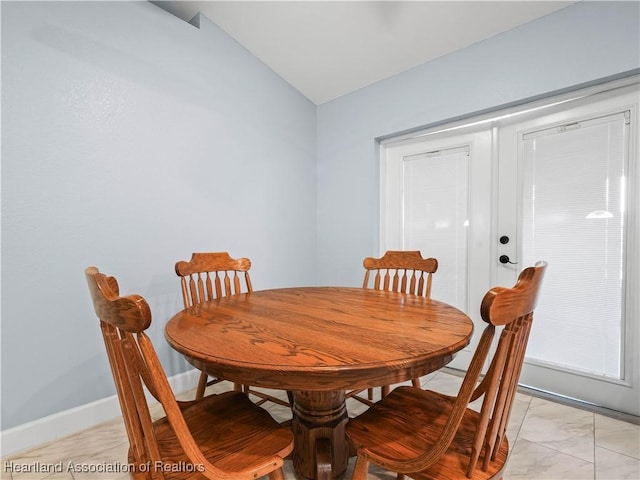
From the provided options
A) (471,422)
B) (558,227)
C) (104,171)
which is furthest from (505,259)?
(104,171)

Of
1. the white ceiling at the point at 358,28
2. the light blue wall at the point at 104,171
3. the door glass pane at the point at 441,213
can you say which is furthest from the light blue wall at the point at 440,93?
the light blue wall at the point at 104,171

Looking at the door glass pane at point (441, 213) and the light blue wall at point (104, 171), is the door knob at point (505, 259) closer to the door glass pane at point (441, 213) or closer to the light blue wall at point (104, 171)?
the door glass pane at point (441, 213)

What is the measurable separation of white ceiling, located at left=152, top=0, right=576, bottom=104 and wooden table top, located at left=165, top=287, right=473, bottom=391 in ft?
6.52

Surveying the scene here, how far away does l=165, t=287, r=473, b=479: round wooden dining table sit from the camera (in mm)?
736

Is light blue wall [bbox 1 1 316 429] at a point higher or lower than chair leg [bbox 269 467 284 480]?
higher

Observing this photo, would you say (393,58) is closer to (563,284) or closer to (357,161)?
(357,161)

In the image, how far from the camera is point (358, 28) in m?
2.25

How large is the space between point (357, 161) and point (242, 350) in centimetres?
245

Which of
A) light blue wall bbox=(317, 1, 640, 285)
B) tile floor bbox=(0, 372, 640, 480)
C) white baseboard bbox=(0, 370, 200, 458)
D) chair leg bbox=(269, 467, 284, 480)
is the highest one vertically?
light blue wall bbox=(317, 1, 640, 285)

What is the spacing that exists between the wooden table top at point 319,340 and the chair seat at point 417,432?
0.24 meters

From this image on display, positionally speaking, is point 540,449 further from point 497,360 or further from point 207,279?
point 207,279

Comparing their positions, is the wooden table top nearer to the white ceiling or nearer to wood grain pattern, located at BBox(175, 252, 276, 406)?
wood grain pattern, located at BBox(175, 252, 276, 406)

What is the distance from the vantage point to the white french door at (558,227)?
71.4 inches

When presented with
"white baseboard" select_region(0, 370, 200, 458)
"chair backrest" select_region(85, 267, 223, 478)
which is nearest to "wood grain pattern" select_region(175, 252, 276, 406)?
"white baseboard" select_region(0, 370, 200, 458)
